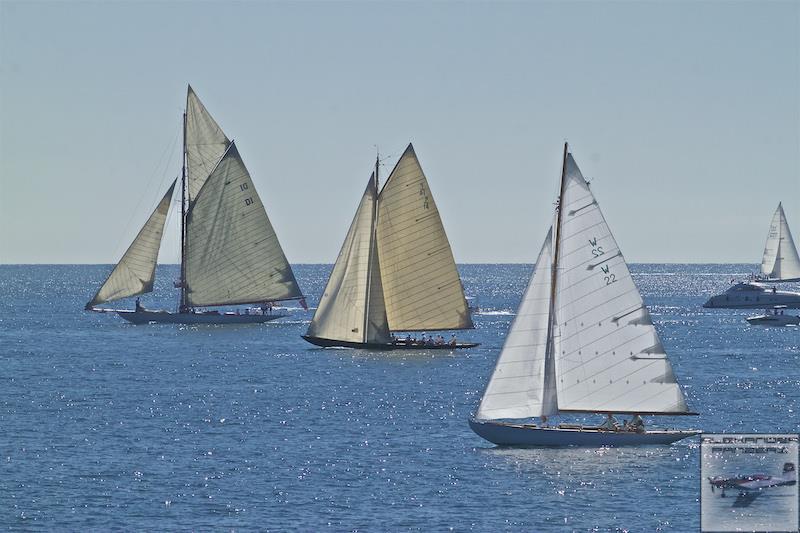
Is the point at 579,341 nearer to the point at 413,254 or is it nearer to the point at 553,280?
the point at 553,280

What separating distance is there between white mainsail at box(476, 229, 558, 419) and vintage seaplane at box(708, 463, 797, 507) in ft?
29.1

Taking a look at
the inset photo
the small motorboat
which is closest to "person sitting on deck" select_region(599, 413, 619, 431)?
the inset photo

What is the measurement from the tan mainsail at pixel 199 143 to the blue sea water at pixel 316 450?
28627 millimetres

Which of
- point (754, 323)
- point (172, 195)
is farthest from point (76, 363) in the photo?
point (754, 323)

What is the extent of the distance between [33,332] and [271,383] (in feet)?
214

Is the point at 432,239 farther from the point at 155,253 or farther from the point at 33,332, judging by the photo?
the point at 33,332

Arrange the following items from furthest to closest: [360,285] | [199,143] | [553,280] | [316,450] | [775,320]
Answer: [775,320]
[199,143]
[360,285]
[316,450]
[553,280]

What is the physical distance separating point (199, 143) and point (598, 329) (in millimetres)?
88977

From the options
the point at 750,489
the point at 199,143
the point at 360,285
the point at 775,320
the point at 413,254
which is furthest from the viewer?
the point at 775,320

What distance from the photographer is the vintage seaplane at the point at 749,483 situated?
178 feet

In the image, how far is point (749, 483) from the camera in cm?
5506

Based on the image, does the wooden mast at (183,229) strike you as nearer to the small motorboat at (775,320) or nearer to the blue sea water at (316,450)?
the blue sea water at (316,450)

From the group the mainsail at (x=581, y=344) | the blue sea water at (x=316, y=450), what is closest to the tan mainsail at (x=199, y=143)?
the blue sea water at (x=316, y=450)

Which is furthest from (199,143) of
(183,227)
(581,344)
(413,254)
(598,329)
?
(598,329)
